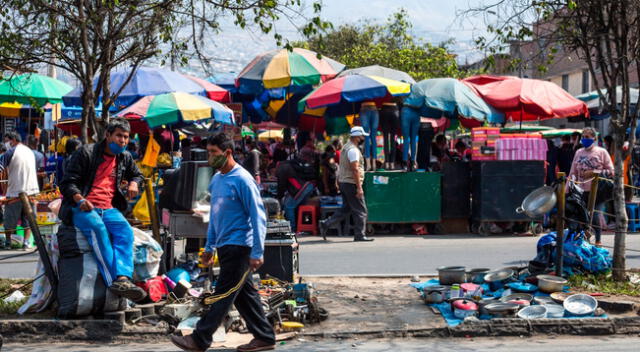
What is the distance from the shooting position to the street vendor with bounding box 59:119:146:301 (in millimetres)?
7188

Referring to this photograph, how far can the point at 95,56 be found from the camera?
9.25 m

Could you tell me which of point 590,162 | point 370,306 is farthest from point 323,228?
point 370,306

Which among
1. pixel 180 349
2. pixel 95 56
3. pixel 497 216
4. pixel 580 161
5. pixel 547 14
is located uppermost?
pixel 547 14

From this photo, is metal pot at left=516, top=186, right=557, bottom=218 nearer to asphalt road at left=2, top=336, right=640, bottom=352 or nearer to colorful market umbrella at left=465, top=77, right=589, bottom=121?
asphalt road at left=2, top=336, right=640, bottom=352

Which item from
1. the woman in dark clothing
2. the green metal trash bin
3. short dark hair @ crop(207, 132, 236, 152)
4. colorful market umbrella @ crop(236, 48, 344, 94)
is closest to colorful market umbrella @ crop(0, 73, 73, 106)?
colorful market umbrella @ crop(236, 48, 344, 94)

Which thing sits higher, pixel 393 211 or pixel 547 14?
pixel 547 14

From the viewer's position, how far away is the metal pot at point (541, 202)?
8.84 metres

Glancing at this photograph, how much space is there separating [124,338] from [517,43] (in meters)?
5.83

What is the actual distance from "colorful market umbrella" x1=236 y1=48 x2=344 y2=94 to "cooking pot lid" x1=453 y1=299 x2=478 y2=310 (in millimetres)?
10849

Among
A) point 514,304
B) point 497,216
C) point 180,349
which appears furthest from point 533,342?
point 497,216

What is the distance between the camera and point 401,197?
48.5ft

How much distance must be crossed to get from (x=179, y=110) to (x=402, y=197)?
506 centimetres

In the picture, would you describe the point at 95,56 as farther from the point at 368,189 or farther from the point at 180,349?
the point at 368,189

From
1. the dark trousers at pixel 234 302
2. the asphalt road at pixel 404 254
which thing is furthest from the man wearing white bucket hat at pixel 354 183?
the dark trousers at pixel 234 302
